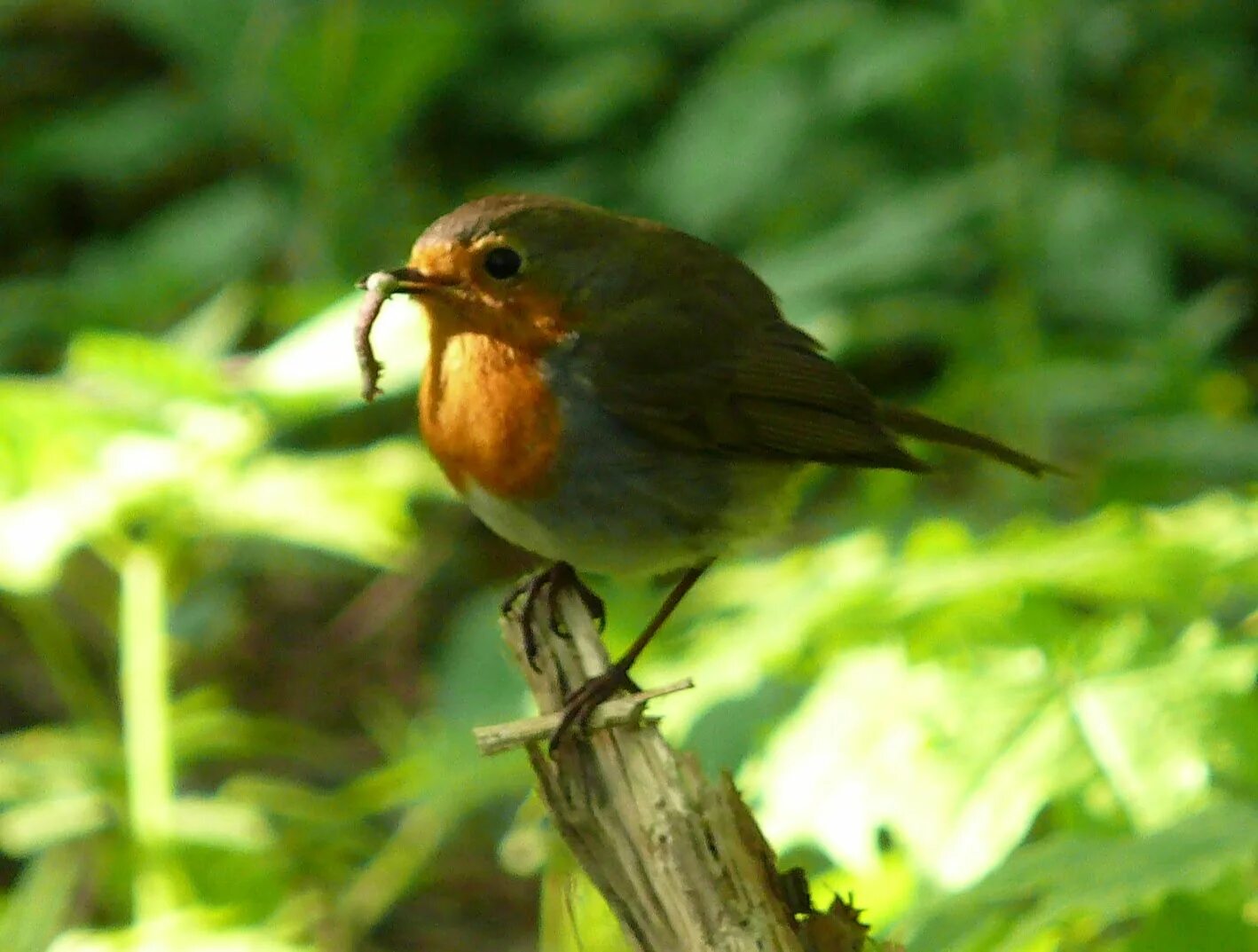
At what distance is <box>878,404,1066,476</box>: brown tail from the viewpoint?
2.75 meters

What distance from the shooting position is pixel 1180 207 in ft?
16.7

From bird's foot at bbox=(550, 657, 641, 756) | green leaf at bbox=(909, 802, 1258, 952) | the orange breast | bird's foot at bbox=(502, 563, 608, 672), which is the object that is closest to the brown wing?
the orange breast

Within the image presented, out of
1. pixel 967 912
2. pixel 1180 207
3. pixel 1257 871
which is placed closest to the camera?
pixel 967 912

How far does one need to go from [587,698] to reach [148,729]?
126cm

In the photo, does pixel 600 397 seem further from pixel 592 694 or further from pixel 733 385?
pixel 592 694

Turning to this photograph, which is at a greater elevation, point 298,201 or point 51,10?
point 51,10

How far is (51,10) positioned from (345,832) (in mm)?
4543

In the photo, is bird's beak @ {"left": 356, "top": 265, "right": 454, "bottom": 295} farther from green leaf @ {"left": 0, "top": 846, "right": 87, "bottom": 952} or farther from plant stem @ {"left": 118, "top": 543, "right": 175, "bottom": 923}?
green leaf @ {"left": 0, "top": 846, "right": 87, "bottom": 952}

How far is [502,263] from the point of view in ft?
7.64

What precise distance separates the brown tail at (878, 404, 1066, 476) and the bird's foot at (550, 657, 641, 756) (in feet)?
2.80

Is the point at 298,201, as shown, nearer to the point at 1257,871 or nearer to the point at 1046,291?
the point at 1046,291

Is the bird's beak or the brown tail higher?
the bird's beak

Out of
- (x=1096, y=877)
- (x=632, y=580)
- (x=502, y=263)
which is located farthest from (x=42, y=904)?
(x=1096, y=877)

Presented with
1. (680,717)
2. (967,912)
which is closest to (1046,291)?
(680,717)
